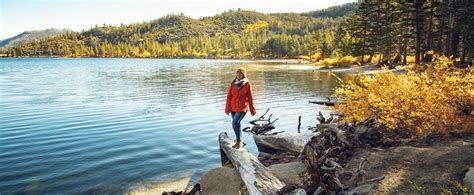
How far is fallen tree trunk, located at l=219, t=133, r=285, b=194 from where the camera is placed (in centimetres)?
683

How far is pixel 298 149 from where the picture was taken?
1073cm

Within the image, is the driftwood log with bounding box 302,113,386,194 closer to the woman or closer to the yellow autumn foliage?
the yellow autumn foliage

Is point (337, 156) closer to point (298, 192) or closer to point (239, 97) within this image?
point (298, 192)

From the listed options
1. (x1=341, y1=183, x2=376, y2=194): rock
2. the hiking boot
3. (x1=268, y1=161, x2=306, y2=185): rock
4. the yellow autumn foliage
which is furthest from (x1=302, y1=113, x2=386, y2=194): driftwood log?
the hiking boot

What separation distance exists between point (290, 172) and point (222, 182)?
5.56ft

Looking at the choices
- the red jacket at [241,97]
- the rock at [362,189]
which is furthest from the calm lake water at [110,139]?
the rock at [362,189]

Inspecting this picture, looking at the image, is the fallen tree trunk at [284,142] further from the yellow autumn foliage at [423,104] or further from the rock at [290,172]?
the rock at [290,172]

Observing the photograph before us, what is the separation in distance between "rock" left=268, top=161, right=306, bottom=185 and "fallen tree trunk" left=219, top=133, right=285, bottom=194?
326 millimetres

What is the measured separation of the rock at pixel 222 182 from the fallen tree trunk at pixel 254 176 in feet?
1.00

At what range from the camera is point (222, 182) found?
27.9 ft

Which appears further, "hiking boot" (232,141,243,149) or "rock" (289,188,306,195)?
"hiking boot" (232,141,243,149)

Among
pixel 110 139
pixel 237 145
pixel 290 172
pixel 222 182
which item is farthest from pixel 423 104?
pixel 110 139

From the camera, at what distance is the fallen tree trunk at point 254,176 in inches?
269

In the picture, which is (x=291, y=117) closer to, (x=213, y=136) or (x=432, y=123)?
(x=213, y=136)
